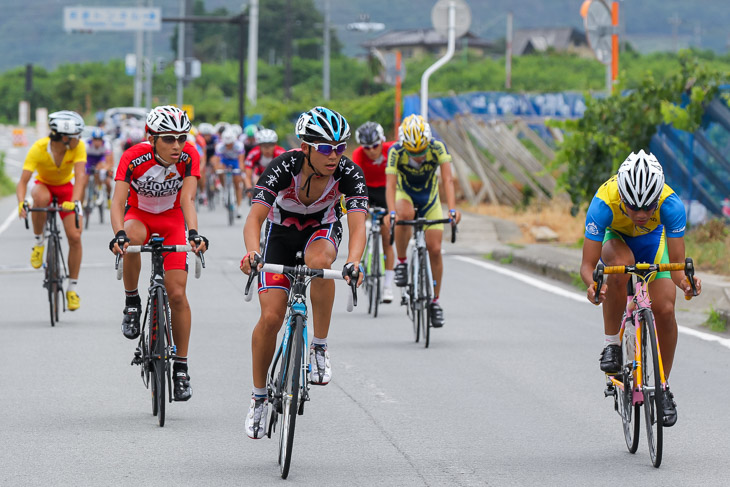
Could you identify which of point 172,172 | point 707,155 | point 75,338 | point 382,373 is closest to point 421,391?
point 382,373

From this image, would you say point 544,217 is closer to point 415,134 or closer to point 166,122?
point 415,134

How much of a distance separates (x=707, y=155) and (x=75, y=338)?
10218 mm

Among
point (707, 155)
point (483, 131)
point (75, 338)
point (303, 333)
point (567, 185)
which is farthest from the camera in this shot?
point (483, 131)

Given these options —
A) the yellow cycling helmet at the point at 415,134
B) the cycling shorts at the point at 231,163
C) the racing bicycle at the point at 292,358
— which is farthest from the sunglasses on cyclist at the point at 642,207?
the cycling shorts at the point at 231,163

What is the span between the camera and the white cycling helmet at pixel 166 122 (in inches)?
332

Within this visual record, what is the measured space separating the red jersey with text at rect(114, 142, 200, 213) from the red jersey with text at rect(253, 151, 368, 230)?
143 centimetres

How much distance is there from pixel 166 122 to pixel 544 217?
16711 millimetres

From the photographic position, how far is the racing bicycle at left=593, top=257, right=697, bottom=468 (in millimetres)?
6965

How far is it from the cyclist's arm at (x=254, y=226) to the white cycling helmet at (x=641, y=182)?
1836 millimetres

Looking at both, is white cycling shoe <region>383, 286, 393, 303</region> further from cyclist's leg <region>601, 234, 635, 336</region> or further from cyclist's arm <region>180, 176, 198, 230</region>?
cyclist's leg <region>601, 234, 635, 336</region>

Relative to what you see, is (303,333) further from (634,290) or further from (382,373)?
(382,373)

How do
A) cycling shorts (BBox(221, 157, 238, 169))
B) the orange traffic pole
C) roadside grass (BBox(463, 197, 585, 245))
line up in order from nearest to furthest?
the orange traffic pole, roadside grass (BBox(463, 197, 585, 245)), cycling shorts (BBox(221, 157, 238, 169))

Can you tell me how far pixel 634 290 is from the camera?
7.48m

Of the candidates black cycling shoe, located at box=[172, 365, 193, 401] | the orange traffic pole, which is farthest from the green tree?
black cycling shoe, located at box=[172, 365, 193, 401]
